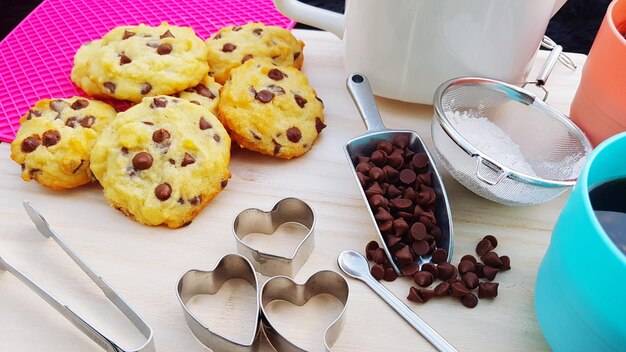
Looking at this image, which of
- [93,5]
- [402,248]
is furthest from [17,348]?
[93,5]

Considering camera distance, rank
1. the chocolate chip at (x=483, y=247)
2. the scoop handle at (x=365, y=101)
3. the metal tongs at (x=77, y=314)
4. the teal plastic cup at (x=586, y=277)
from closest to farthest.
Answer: the teal plastic cup at (x=586, y=277) → the metal tongs at (x=77, y=314) → the chocolate chip at (x=483, y=247) → the scoop handle at (x=365, y=101)

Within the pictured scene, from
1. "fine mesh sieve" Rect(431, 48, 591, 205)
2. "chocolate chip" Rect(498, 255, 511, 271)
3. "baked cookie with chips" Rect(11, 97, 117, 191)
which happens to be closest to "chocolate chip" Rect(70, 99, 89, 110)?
"baked cookie with chips" Rect(11, 97, 117, 191)

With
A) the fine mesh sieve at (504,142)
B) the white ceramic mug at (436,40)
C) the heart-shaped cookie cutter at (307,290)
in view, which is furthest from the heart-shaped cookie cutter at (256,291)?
the white ceramic mug at (436,40)

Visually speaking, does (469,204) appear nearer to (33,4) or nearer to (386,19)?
(386,19)

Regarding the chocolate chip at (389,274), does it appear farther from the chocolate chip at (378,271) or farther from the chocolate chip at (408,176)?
the chocolate chip at (408,176)

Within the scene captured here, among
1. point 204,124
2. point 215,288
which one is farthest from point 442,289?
point 204,124

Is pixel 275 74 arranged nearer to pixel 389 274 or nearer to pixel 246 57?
pixel 246 57

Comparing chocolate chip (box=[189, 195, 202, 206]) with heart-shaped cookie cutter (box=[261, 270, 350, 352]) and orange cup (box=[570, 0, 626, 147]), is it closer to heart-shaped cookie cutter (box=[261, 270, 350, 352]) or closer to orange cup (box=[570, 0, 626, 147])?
heart-shaped cookie cutter (box=[261, 270, 350, 352])
